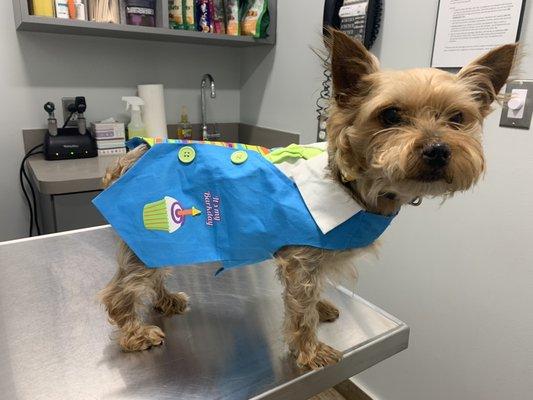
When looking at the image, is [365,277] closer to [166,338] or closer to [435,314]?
[435,314]

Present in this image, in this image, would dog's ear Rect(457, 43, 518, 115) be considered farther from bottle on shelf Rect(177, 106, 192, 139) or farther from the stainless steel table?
bottle on shelf Rect(177, 106, 192, 139)

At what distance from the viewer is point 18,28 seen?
74.0 inches

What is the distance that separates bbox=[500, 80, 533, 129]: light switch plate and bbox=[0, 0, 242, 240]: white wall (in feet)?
5.63

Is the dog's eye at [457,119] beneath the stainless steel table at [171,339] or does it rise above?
above

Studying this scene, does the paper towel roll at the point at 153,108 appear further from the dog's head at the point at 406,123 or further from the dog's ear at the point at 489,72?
the dog's ear at the point at 489,72

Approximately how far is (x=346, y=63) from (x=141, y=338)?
0.69 meters

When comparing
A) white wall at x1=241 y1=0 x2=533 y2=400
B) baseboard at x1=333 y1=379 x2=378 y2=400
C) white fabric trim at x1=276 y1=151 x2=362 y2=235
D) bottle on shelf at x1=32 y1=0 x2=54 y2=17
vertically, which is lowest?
baseboard at x1=333 y1=379 x2=378 y2=400

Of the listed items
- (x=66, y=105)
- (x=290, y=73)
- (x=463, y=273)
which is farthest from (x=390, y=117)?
(x=66, y=105)

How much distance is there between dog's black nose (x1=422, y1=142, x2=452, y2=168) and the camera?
0.69 meters

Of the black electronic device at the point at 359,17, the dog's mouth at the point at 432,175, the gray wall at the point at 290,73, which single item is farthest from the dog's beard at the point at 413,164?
the gray wall at the point at 290,73

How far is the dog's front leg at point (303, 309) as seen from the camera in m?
0.84

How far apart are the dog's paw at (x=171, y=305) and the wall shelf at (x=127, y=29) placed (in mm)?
1352

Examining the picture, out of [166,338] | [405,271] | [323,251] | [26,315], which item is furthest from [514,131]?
[26,315]

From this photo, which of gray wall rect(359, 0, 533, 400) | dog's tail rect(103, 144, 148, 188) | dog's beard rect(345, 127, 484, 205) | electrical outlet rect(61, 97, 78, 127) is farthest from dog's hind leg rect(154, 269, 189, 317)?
electrical outlet rect(61, 97, 78, 127)
